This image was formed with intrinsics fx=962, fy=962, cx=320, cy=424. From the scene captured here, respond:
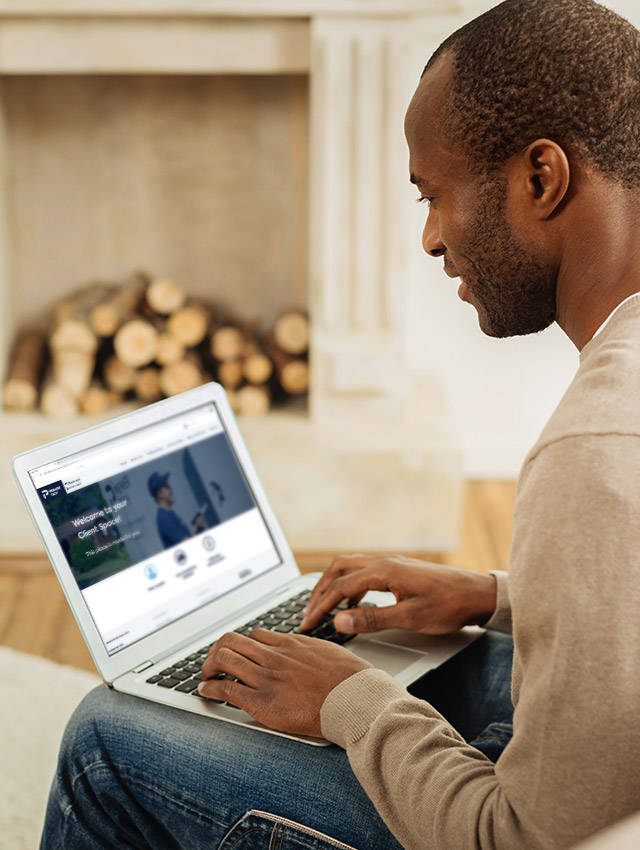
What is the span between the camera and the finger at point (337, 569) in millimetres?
1067

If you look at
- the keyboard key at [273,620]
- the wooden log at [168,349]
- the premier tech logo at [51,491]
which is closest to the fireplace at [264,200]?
the wooden log at [168,349]

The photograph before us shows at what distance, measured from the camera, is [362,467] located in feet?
8.27

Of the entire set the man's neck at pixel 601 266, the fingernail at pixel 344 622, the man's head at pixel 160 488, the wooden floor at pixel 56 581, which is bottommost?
the wooden floor at pixel 56 581

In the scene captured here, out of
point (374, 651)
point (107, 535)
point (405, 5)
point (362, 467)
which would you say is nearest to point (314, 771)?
point (374, 651)

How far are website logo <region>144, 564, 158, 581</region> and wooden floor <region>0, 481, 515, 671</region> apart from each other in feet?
3.46

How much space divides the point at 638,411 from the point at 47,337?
252 centimetres

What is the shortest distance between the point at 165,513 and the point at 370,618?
→ 0.27 meters

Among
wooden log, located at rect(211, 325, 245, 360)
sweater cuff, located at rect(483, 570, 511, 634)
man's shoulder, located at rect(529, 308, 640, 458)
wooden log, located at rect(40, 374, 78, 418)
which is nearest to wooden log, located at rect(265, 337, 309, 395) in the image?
wooden log, located at rect(211, 325, 245, 360)

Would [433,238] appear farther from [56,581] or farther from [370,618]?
[56,581]

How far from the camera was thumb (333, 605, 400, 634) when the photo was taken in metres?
1.02

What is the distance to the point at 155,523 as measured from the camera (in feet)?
3.62

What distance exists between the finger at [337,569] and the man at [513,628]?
0.06 m

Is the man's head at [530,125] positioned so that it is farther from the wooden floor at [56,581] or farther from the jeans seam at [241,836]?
the wooden floor at [56,581]

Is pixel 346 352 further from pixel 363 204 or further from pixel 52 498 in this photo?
pixel 52 498
